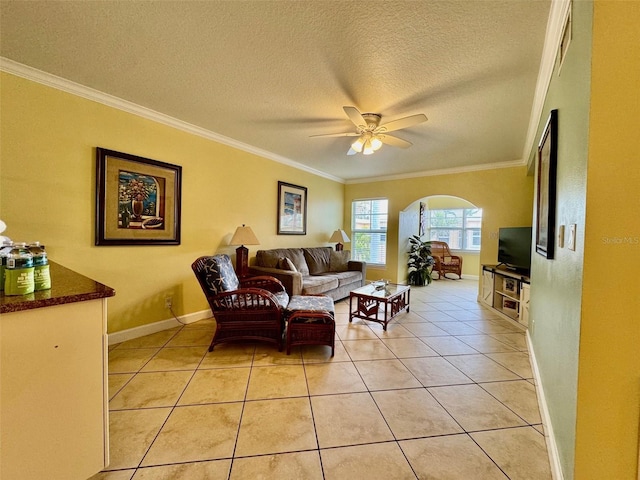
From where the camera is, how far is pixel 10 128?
2.08 m

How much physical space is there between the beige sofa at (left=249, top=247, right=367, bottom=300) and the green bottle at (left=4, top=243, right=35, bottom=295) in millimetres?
2646

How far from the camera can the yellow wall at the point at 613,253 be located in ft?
3.11

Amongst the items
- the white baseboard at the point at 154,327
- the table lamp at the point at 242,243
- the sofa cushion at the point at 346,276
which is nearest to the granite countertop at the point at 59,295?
the white baseboard at the point at 154,327

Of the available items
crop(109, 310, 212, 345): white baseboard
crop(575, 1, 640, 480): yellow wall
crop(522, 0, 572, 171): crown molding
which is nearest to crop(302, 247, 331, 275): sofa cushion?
crop(109, 310, 212, 345): white baseboard

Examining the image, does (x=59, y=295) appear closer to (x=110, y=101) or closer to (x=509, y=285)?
(x=110, y=101)

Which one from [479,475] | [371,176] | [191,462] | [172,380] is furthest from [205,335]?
[371,176]

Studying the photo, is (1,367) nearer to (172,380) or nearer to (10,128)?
(172,380)

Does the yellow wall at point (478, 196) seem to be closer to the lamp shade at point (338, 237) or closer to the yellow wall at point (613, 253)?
the lamp shade at point (338, 237)

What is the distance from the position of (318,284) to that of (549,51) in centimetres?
330

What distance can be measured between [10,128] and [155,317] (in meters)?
2.09

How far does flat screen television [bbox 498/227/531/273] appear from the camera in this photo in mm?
3604

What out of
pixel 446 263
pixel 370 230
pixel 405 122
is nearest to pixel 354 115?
pixel 405 122

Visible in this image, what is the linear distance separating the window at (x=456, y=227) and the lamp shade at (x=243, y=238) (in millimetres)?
6167

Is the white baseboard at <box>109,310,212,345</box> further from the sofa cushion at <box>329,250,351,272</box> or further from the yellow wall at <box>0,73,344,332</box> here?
the sofa cushion at <box>329,250,351,272</box>
